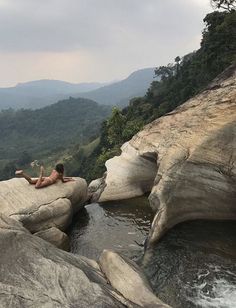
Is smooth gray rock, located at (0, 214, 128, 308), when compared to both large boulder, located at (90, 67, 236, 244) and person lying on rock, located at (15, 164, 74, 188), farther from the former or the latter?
person lying on rock, located at (15, 164, 74, 188)

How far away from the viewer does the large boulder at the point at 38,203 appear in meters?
20.2

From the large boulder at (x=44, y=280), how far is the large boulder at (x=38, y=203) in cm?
571

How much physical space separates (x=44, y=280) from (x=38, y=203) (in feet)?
28.6

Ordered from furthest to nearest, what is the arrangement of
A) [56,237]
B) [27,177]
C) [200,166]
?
[27,177]
[200,166]
[56,237]

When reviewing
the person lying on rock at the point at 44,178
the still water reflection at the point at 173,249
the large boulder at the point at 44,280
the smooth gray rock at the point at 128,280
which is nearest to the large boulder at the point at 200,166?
the still water reflection at the point at 173,249

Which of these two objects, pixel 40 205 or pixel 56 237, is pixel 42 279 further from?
pixel 40 205

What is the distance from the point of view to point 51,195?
2214 cm

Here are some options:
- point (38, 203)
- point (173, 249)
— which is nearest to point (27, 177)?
point (38, 203)

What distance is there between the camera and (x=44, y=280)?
12594 mm

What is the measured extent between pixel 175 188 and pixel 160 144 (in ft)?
13.9

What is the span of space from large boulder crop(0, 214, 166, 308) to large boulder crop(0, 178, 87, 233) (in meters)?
5.71

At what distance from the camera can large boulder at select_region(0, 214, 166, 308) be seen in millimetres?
11898

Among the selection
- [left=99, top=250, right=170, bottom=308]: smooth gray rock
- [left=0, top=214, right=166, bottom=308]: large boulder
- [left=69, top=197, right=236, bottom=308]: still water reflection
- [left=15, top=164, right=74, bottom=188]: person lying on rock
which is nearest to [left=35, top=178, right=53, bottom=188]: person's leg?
[left=15, top=164, right=74, bottom=188]: person lying on rock

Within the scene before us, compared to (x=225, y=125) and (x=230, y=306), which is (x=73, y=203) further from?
(x=230, y=306)
